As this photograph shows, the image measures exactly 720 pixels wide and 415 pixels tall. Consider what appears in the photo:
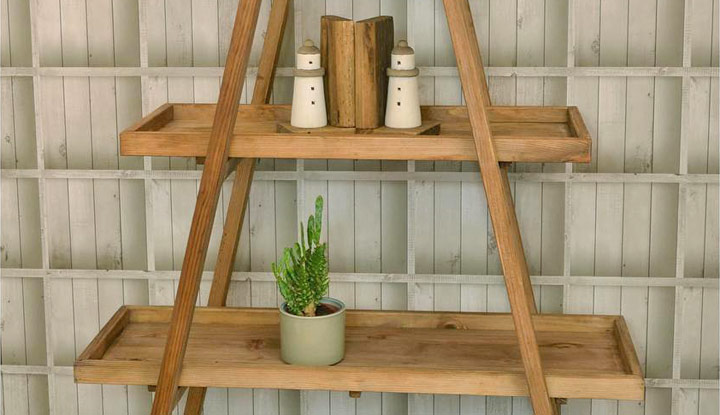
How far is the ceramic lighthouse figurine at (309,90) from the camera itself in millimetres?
2244

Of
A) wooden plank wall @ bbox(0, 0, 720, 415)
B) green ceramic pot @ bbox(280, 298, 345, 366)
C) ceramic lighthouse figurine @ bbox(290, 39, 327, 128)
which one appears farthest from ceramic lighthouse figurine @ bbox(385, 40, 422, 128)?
green ceramic pot @ bbox(280, 298, 345, 366)

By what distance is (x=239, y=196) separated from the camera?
8.21 ft

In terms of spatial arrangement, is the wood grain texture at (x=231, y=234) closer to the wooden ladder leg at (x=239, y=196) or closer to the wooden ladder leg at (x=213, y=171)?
the wooden ladder leg at (x=239, y=196)

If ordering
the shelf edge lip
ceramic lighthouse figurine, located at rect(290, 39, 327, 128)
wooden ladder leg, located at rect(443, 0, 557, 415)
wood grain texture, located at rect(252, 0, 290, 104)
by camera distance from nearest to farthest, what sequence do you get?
wooden ladder leg, located at rect(443, 0, 557, 415) < the shelf edge lip < ceramic lighthouse figurine, located at rect(290, 39, 327, 128) < wood grain texture, located at rect(252, 0, 290, 104)

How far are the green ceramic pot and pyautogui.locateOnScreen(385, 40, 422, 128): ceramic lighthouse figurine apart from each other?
427mm

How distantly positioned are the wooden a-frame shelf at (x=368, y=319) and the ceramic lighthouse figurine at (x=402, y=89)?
2.5 inches

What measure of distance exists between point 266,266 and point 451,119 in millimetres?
625

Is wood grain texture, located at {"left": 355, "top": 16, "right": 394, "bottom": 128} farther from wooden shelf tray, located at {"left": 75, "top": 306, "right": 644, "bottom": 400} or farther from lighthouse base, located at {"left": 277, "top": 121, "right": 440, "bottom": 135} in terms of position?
wooden shelf tray, located at {"left": 75, "top": 306, "right": 644, "bottom": 400}

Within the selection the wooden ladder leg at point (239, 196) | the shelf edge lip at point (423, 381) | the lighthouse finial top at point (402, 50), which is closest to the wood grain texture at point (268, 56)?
the wooden ladder leg at point (239, 196)

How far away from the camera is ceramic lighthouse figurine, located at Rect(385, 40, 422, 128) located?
2244 mm

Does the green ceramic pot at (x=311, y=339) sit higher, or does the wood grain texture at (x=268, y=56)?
the wood grain texture at (x=268, y=56)

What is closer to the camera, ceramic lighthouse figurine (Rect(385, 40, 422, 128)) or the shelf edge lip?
the shelf edge lip

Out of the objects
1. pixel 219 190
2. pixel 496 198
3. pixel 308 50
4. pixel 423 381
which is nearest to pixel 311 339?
pixel 423 381

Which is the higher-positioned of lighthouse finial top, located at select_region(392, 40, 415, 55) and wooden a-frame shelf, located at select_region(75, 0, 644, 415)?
lighthouse finial top, located at select_region(392, 40, 415, 55)
